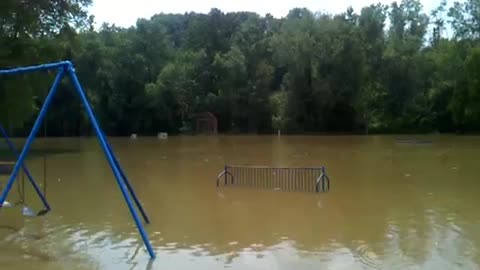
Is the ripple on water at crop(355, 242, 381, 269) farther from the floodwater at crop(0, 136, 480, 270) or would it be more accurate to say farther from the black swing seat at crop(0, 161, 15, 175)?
the black swing seat at crop(0, 161, 15, 175)

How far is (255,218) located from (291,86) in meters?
57.8

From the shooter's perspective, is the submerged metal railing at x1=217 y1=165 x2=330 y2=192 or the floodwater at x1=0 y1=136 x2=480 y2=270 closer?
the floodwater at x1=0 y1=136 x2=480 y2=270

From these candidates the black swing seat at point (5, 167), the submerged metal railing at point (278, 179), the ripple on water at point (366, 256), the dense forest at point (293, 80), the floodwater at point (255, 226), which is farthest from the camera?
the dense forest at point (293, 80)

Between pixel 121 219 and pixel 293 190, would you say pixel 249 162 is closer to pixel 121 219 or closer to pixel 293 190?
pixel 293 190

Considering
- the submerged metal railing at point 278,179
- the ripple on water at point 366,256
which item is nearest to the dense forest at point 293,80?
the submerged metal railing at point 278,179

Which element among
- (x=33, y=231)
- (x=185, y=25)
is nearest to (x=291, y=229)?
(x=33, y=231)

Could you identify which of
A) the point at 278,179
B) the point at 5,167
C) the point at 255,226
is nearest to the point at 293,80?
the point at 278,179

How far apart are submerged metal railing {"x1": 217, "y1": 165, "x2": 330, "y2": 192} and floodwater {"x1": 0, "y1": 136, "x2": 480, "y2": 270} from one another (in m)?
0.66

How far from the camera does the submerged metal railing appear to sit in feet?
63.2

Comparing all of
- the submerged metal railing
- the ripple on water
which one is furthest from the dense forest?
the ripple on water

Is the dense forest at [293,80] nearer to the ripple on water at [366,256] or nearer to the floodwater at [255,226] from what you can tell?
the floodwater at [255,226]

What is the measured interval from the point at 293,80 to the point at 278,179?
49636 millimetres

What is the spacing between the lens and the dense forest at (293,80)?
225ft

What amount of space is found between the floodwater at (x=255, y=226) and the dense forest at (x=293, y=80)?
46576 millimetres
